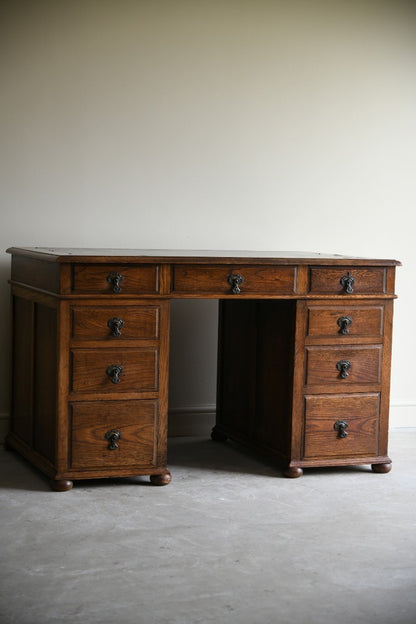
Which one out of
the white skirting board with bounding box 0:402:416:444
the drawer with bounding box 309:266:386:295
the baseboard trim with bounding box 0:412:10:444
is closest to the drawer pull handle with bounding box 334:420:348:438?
the drawer with bounding box 309:266:386:295

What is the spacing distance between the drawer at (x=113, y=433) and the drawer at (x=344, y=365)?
0.64 meters

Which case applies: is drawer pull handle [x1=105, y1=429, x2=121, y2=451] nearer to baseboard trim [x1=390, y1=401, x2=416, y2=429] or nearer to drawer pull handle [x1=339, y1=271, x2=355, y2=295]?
drawer pull handle [x1=339, y1=271, x2=355, y2=295]

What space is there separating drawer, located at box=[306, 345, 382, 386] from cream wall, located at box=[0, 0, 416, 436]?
2.67 ft

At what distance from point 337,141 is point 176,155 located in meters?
0.78

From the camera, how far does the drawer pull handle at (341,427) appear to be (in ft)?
11.6

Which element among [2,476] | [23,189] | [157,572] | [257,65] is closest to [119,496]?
[2,476]

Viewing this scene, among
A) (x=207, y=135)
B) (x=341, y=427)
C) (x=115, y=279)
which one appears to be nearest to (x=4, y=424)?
(x=115, y=279)

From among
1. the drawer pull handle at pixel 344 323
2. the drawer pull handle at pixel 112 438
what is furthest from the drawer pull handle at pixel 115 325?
the drawer pull handle at pixel 344 323

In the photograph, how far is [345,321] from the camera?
350cm

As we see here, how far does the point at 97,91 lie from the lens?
12.8 feet

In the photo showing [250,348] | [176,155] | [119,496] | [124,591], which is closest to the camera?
[124,591]

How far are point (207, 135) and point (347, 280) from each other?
103 cm

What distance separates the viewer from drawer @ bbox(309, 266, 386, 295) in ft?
11.4

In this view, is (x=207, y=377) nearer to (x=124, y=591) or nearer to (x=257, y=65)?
(x=257, y=65)
